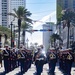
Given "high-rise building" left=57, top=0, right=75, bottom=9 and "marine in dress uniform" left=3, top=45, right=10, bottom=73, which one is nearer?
"marine in dress uniform" left=3, top=45, right=10, bottom=73

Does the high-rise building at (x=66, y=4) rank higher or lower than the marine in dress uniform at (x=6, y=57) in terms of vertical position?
higher

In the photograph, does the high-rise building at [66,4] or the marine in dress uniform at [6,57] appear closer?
the marine in dress uniform at [6,57]

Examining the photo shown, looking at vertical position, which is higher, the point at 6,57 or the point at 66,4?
the point at 66,4

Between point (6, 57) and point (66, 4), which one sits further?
point (66, 4)

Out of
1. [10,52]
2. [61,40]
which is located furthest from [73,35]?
[10,52]

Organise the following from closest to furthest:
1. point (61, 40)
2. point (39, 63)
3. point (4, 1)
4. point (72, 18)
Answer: point (39, 63), point (72, 18), point (4, 1), point (61, 40)

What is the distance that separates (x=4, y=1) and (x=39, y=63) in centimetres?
6533

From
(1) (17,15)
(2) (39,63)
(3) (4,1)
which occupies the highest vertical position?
(3) (4,1)

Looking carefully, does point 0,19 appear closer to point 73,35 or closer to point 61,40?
point 73,35

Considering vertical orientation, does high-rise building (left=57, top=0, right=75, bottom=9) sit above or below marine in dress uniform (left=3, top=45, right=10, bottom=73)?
above

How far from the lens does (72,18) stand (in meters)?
69.6

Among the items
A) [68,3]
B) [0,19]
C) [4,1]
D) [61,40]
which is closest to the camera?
[4,1]

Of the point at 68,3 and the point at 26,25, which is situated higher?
the point at 68,3

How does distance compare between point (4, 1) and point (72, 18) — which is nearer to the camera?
point (72, 18)
